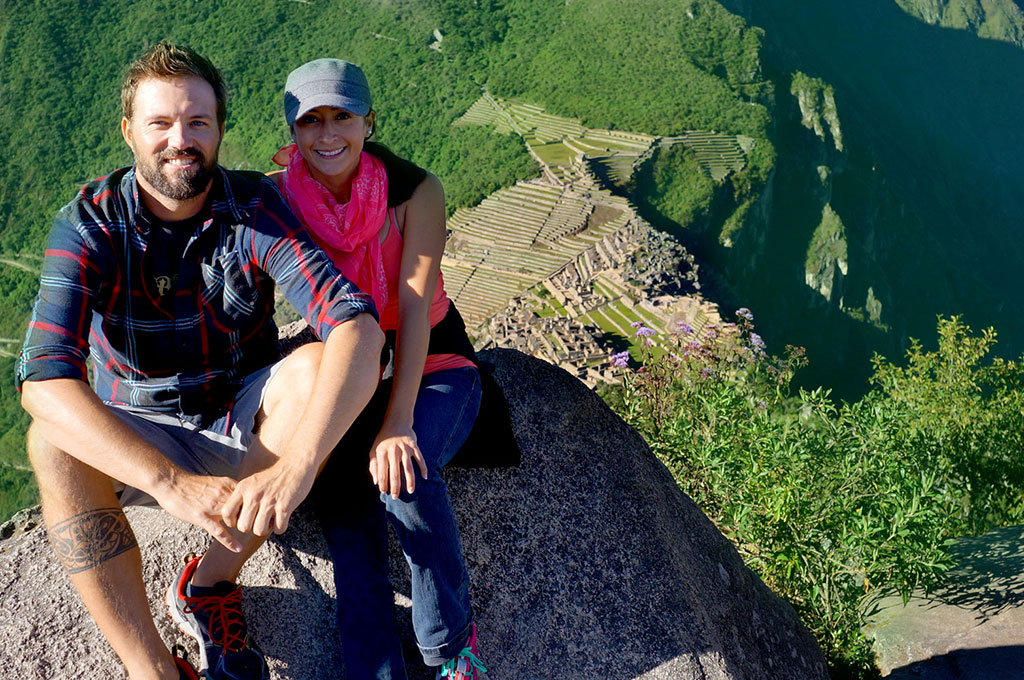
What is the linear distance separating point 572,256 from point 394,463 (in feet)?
127

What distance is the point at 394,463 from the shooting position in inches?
91.1

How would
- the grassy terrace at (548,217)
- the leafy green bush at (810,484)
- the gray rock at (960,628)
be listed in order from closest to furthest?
the gray rock at (960,628), the leafy green bush at (810,484), the grassy terrace at (548,217)

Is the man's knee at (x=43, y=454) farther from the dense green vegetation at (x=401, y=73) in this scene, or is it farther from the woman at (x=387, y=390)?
the dense green vegetation at (x=401, y=73)

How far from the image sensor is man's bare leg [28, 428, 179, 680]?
86.3 inches

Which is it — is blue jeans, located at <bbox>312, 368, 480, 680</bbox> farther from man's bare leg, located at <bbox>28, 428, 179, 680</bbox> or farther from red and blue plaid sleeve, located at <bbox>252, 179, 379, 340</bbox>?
man's bare leg, located at <bbox>28, 428, 179, 680</bbox>

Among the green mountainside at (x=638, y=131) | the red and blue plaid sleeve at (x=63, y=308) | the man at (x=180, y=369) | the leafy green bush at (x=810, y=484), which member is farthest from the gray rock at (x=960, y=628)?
the green mountainside at (x=638, y=131)

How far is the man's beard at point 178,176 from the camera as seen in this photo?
2.42 metres

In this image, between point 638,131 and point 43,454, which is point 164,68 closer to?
point 43,454

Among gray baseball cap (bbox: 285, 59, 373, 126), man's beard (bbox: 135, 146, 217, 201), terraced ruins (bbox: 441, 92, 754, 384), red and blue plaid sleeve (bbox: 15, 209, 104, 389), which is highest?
gray baseball cap (bbox: 285, 59, 373, 126)

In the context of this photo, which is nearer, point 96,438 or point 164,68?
point 96,438

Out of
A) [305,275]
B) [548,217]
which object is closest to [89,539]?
[305,275]

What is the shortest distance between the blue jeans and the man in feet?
0.70

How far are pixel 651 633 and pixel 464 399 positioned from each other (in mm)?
946

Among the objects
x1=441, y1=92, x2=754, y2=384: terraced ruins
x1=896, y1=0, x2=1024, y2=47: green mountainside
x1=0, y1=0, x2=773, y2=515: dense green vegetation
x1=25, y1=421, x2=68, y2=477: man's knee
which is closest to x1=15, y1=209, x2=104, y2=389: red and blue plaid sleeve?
x1=25, y1=421, x2=68, y2=477: man's knee
